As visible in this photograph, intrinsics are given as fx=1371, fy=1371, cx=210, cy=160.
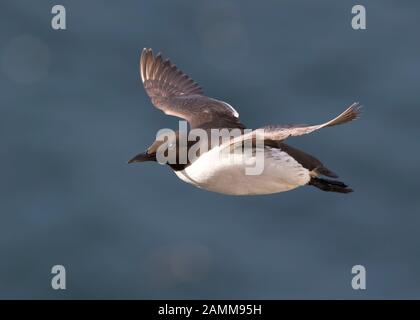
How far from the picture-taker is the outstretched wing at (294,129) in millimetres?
11172

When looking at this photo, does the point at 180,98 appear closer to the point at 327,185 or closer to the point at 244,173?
the point at 327,185

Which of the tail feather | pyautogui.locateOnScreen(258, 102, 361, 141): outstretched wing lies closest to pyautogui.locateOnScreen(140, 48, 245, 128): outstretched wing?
the tail feather

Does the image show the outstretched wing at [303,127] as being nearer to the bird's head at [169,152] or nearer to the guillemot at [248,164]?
the guillemot at [248,164]

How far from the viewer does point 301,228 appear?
58.6ft

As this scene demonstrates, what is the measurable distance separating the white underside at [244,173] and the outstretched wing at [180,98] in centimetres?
141

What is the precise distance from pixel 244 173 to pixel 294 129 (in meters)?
1.13

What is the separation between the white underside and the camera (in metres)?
12.5

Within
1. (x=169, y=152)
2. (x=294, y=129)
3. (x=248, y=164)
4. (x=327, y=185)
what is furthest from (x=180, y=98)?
(x=294, y=129)

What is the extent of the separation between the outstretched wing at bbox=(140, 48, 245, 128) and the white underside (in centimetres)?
141

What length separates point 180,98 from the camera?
50.6 ft

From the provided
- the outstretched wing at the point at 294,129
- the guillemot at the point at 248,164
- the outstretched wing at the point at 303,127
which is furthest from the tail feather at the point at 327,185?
the outstretched wing at the point at 303,127

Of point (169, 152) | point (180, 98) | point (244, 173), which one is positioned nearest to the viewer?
point (244, 173)
